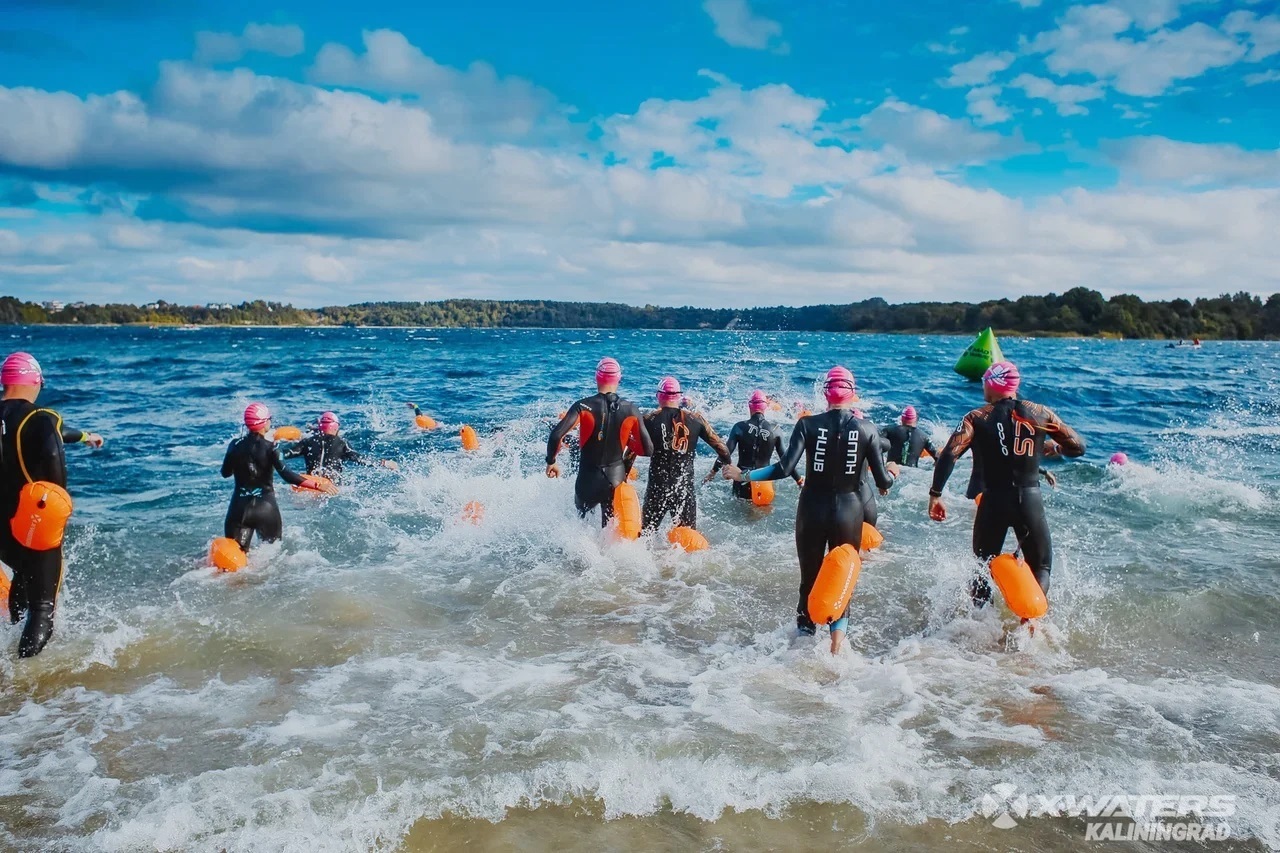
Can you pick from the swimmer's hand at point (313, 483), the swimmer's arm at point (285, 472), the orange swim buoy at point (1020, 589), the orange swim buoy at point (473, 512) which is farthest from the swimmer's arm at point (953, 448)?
the swimmer's arm at point (285, 472)

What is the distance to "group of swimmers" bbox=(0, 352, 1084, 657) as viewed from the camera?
6105mm

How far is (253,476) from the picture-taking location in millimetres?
9258

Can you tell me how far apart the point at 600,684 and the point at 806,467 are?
8.38 ft

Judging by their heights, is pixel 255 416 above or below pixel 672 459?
above

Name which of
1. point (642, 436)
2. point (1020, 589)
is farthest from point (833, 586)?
point (642, 436)

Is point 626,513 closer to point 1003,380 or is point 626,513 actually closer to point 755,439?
point 755,439

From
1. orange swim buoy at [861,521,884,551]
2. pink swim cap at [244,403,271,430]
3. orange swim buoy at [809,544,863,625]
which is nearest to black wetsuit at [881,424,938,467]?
orange swim buoy at [861,521,884,551]

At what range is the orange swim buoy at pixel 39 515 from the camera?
5980 mm

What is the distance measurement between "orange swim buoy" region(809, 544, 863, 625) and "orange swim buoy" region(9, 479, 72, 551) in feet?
19.6

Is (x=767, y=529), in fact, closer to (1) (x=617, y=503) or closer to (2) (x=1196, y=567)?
(1) (x=617, y=503)

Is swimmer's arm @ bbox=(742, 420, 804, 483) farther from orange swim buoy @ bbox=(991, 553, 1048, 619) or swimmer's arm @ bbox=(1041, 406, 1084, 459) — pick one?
swimmer's arm @ bbox=(1041, 406, 1084, 459)

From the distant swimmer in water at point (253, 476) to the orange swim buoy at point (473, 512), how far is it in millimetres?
2270

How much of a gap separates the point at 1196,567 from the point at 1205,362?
179 ft

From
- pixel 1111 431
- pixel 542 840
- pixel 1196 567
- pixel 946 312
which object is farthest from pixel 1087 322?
pixel 542 840
